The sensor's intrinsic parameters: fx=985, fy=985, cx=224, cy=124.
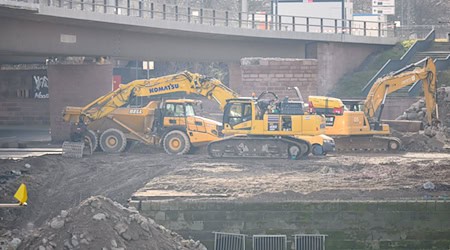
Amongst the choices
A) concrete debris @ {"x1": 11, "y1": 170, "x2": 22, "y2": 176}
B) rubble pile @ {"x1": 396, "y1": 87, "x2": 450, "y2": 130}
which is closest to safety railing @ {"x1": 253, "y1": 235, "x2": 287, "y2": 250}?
concrete debris @ {"x1": 11, "y1": 170, "x2": 22, "y2": 176}

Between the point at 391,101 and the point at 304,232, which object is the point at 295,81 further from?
the point at 304,232

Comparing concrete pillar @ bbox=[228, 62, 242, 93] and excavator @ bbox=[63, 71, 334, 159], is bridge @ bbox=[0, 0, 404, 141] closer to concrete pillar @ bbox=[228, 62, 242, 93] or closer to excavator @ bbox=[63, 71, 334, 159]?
concrete pillar @ bbox=[228, 62, 242, 93]

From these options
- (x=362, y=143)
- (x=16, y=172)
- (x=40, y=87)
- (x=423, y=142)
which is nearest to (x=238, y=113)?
(x=362, y=143)

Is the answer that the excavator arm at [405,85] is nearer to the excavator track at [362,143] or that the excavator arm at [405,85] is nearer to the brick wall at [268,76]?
the excavator track at [362,143]

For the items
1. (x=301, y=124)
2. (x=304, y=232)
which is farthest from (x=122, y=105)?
(x=304, y=232)

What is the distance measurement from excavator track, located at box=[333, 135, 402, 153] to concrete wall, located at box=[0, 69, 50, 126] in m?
26.9

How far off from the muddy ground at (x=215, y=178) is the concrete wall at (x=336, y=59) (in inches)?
765

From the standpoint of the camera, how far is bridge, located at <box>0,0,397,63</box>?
36.9m

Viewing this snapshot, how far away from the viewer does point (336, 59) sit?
5572 cm

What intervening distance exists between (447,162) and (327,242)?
10.3 meters

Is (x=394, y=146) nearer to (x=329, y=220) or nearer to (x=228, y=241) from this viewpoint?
(x=329, y=220)

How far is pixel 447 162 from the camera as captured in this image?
31969 mm

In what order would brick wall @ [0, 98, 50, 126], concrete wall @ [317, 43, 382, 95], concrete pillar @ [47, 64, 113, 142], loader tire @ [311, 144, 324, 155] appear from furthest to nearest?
brick wall @ [0, 98, 50, 126] → concrete wall @ [317, 43, 382, 95] → concrete pillar @ [47, 64, 113, 142] → loader tire @ [311, 144, 324, 155]

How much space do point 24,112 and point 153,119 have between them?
84.3ft
